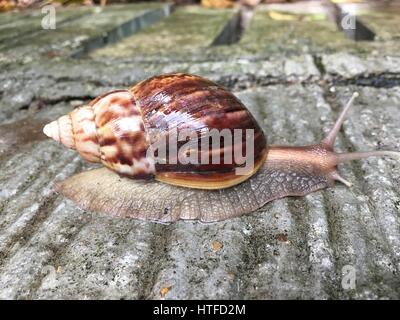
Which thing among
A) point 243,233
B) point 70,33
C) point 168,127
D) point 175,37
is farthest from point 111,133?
point 70,33

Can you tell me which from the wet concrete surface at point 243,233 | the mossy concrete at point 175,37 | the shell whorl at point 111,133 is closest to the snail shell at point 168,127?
the shell whorl at point 111,133

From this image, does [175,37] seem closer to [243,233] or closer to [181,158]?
[181,158]

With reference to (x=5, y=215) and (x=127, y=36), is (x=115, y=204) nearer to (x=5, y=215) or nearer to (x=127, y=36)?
(x=5, y=215)

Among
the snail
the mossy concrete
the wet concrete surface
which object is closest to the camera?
the wet concrete surface

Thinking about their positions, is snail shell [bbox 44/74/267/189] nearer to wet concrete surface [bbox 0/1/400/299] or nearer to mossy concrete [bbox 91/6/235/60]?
wet concrete surface [bbox 0/1/400/299]

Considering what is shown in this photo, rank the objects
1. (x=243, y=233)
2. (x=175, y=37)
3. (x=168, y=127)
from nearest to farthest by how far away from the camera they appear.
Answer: (x=243, y=233) < (x=168, y=127) < (x=175, y=37)

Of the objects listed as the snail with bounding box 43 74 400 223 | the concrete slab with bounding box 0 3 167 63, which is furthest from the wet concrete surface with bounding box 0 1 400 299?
the concrete slab with bounding box 0 3 167 63
